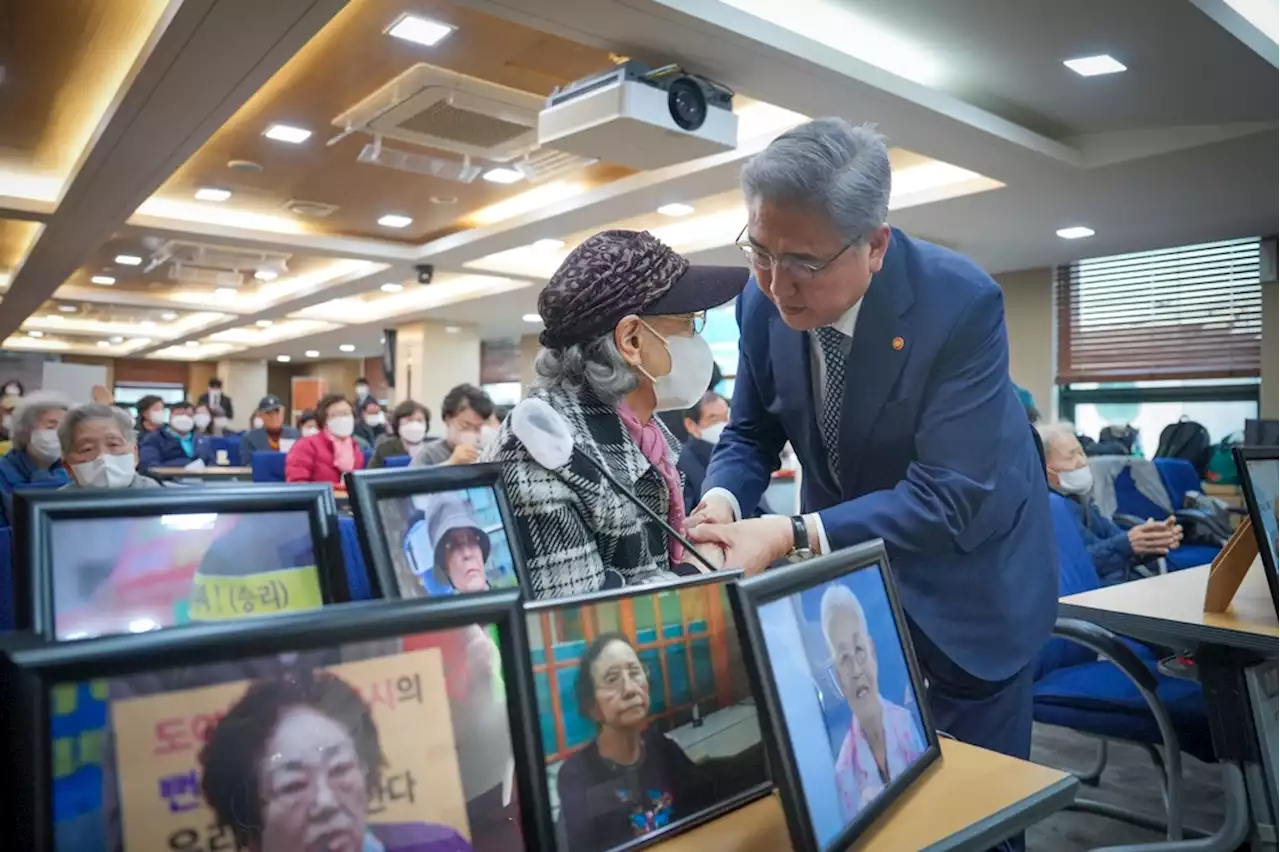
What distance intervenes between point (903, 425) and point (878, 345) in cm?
12

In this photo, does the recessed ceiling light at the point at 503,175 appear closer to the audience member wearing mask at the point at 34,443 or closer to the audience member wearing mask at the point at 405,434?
the audience member wearing mask at the point at 405,434

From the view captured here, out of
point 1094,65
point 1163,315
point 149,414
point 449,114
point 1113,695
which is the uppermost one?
point 449,114

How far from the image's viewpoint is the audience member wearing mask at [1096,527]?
3.06 m

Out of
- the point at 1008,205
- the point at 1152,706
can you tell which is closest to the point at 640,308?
the point at 1152,706

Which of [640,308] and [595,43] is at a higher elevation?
[595,43]

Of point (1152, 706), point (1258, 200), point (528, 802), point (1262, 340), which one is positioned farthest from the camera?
point (1262, 340)

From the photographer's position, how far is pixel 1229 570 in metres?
1.92

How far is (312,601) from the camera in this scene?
772mm

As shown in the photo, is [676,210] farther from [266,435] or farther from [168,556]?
[168,556]

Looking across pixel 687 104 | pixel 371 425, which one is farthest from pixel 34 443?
pixel 371 425

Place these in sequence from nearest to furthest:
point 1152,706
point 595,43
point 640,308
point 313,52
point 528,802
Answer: point 528,802 → point 640,308 → point 1152,706 → point 595,43 → point 313,52

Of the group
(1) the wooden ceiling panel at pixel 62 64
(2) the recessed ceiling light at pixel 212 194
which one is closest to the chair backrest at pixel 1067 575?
(1) the wooden ceiling panel at pixel 62 64

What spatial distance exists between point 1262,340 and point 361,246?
766 cm

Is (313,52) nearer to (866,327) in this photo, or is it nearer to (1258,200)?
(866,327)
